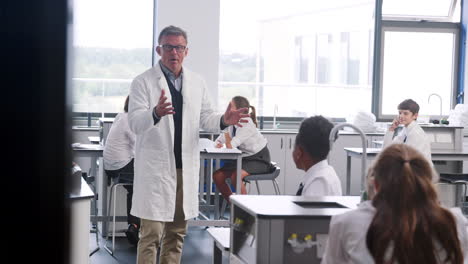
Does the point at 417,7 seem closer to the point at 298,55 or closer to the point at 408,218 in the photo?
the point at 298,55

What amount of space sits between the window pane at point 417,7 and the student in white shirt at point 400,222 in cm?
670

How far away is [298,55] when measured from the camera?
9.50m

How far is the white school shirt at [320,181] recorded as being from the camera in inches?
104

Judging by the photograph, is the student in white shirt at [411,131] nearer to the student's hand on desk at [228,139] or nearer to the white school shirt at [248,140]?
the white school shirt at [248,140]

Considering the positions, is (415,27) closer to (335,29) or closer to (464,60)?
(464,60)

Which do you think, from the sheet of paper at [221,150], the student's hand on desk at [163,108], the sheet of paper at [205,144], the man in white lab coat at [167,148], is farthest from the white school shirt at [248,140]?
the student's hand on desk at [163,108]

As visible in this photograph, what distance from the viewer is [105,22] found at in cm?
745

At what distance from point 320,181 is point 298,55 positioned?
6957mm

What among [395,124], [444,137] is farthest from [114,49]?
[444,137]

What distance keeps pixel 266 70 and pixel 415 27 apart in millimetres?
2045

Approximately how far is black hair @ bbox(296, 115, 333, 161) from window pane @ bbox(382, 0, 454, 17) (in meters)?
5.78

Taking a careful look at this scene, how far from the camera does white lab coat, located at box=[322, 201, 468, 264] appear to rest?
1699 millimetres

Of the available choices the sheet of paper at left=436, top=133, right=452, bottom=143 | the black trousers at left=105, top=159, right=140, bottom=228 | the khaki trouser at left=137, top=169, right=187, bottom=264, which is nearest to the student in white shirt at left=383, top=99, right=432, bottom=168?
the sheet of paper at left=436, top=133, right=452, bottom=143

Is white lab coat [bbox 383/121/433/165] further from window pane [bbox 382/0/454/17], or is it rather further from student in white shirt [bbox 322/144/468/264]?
student in white shirt [bbox 322/144/468/264]
